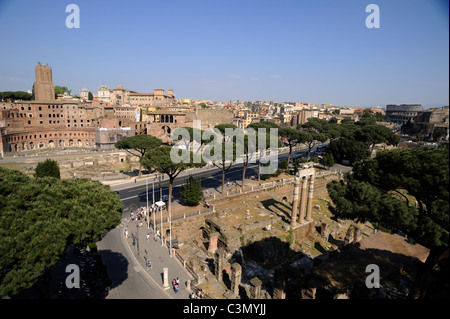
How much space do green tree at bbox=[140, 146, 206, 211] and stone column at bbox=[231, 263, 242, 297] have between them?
12857mm

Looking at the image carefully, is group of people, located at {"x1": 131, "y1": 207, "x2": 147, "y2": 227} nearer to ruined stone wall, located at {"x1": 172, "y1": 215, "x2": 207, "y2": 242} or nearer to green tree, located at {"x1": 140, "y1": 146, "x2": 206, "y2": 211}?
green tree, located at {"x1": 140, "y1": 146, "x2": 206, "y2": 211}

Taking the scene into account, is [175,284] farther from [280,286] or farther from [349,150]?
[349,150]

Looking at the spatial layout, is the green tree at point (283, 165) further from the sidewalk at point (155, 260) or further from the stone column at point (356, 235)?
the sidewalk at point (155, 260)

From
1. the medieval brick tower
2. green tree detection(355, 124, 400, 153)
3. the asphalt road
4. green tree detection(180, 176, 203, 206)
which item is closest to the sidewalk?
green tree detection(180, 176, 203, 206)

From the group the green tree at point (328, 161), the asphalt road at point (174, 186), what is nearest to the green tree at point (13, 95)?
the asphalt road at point (174, 186)

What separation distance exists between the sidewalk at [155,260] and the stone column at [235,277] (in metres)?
3.39

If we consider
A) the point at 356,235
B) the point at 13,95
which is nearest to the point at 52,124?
the point at 13,95

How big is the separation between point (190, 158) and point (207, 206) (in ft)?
20.9

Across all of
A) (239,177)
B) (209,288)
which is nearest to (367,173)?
(209,288)

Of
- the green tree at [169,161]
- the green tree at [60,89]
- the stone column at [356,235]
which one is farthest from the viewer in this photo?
the green tree at [60,89]

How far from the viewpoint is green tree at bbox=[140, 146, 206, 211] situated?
2827 centimetres

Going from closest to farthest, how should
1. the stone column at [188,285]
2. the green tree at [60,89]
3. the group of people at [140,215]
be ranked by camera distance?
the stone column at [188,285] → the group of people at [140,215] → the green tree at [60,89]

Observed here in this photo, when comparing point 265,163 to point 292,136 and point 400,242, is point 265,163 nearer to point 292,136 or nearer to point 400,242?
point 292,136

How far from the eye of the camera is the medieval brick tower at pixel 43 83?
91.3 meters
